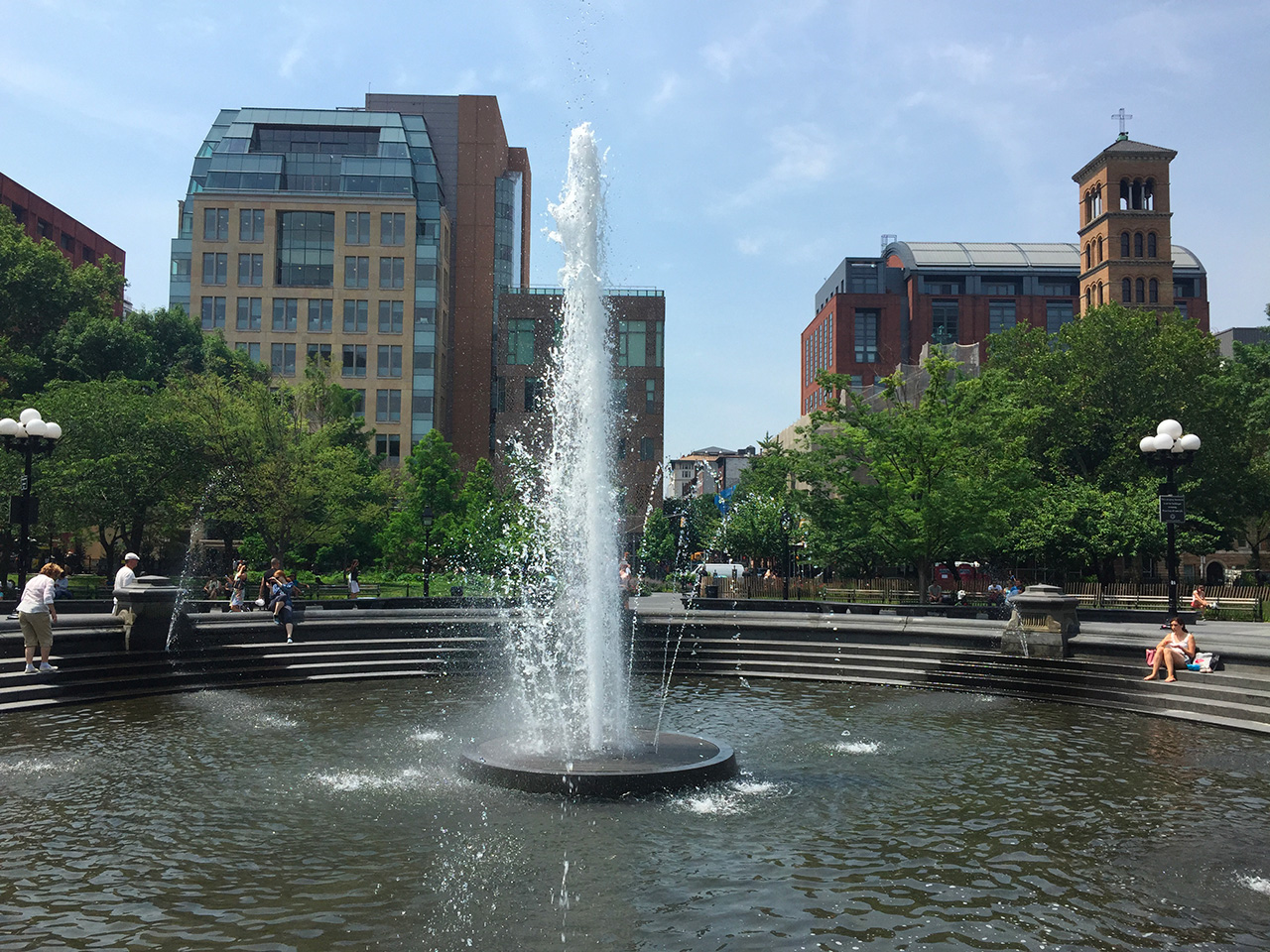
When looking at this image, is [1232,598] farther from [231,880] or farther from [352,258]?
[352,258]

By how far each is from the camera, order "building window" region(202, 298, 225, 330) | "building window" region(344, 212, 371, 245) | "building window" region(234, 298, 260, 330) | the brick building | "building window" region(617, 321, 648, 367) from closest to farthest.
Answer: "building window" region(617, 321, 648, 367), "building window" region(202, 298, 225, 330), "building window" region(234, 298, 260, 330), "building window" region(344, 212, 371, 245), the brick building

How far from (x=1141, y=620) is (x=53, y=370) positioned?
47.2m

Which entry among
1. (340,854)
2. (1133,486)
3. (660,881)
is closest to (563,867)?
(660,881)

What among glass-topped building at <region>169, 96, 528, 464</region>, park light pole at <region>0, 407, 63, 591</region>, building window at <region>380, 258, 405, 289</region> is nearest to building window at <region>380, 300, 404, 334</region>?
glass-topped building at <region>169, 96, 528, 464</region>

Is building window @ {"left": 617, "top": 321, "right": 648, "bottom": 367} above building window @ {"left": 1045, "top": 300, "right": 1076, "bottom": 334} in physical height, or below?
below

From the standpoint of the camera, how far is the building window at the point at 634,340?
67.7 m

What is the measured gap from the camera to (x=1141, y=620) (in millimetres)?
27266

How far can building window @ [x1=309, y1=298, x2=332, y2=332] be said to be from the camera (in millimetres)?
75188

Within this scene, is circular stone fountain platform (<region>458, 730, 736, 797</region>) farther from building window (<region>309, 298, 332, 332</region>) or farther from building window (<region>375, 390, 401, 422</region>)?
building window (<region>309, 298, 332, 332</region>)

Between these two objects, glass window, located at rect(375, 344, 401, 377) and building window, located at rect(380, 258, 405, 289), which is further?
glass window, located at rect(375, 344, 401, 377)

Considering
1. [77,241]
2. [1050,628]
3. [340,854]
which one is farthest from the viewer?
[77,241]

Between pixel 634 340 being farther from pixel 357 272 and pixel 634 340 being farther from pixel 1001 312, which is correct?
pixel 1001 312

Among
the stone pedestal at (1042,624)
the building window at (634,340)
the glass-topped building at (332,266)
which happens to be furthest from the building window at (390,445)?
the stone pedestal at (1042,624)

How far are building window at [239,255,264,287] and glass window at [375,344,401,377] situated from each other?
429 inches
